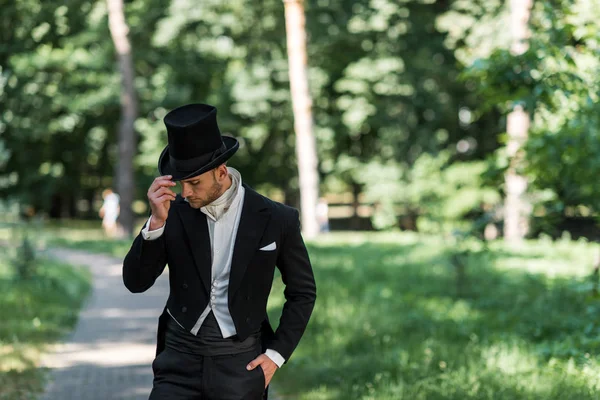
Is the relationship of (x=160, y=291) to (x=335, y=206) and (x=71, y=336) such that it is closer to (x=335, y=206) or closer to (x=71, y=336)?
(x=71, y=336)

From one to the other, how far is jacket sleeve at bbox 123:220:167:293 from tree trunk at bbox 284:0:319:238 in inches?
826

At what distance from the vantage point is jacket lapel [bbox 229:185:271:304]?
338cm

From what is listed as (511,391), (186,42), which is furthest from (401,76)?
(511,391)

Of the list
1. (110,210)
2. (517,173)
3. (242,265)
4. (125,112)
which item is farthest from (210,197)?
(110,210)

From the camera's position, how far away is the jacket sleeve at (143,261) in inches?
131

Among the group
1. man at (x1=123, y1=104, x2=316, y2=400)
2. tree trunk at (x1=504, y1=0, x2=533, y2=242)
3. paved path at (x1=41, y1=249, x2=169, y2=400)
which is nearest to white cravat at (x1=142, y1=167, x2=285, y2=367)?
man at (x1=123, y1=104, x2=316, y2=400)

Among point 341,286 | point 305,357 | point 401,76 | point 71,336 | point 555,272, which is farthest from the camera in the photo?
point 401,76

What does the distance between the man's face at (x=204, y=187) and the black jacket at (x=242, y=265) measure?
0.44ft

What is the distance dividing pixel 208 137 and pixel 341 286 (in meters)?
9.44

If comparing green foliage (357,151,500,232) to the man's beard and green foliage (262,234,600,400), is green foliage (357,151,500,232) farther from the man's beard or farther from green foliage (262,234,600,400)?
the man's beard

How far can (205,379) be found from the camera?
3.37m

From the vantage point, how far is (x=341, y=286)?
12.5 meters

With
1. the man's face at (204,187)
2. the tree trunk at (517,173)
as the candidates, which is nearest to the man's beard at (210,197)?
the man's face at (204,187)

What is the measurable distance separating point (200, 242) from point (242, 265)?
0.18m
